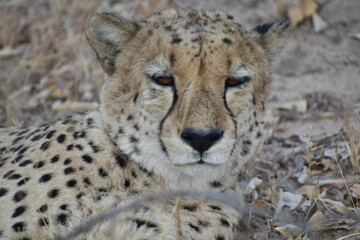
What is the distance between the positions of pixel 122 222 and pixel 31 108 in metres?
3.18

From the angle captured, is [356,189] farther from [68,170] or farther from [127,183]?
[68,170]

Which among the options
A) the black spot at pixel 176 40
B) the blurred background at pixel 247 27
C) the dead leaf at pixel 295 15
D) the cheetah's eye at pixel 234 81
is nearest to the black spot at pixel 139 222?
the cheetah's eye at pixel 234 81

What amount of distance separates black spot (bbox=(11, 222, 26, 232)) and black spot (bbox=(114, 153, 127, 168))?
554 mm

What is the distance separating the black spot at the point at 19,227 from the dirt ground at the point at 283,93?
1.20m

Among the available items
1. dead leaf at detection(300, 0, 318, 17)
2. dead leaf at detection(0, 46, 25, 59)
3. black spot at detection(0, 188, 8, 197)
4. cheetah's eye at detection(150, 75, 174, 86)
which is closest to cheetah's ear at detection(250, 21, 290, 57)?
cheetah's eye at detection(150, 75, 174, 86)

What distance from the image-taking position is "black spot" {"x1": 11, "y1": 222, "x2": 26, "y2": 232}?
3311 millimetres

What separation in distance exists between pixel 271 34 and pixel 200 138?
1040 millimetres

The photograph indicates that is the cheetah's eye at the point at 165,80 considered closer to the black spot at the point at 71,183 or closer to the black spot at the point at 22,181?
the black spot at the point at 71,183

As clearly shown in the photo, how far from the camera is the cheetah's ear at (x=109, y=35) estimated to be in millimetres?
3621

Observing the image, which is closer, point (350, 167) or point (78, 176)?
point (78, 176)

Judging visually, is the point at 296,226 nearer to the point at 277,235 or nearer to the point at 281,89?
the point at 277,235

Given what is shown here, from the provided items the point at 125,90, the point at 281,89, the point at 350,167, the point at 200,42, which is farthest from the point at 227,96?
the point at 281,89

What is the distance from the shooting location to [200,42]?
3404 mm

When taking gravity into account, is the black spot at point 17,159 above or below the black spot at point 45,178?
above
